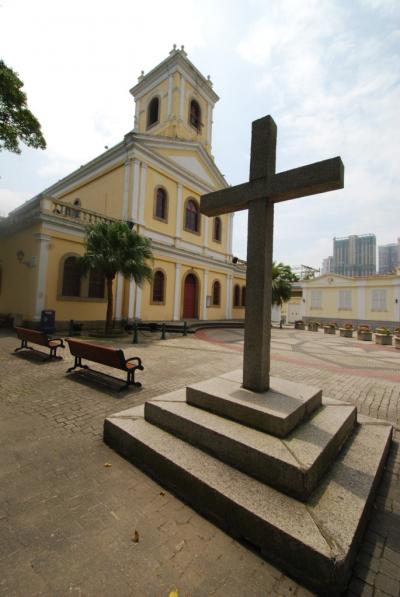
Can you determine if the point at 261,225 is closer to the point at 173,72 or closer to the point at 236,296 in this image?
the point at 236,296

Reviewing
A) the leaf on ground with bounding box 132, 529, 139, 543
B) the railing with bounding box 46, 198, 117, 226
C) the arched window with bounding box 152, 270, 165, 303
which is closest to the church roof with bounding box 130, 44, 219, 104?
the railing with bounding box 46, 198, 117, 226

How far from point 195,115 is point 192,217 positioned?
9176 mm

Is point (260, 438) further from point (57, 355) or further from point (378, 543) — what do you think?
point (57, 355)

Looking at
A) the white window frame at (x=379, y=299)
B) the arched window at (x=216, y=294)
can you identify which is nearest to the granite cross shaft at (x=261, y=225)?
the arched window at (x=216, y=294)

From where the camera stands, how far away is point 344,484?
2143 millimetres

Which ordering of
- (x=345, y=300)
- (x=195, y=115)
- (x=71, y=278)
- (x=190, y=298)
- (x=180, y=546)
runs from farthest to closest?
(x=345, y=300), (x=195, y=115), (x=190, y=298), (x=71, y=278), (x=180, y=546)

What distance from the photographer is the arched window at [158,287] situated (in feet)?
53.2

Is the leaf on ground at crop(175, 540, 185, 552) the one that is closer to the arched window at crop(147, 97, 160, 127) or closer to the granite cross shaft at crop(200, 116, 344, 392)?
the granite cross shaft at crop(200, 116, 344, 392)

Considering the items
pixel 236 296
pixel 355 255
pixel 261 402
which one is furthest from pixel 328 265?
pixel 261 402

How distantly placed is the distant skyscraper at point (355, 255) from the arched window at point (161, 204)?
85067 millimetres

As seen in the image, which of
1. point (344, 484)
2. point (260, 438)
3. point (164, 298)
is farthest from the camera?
point (164, 298)

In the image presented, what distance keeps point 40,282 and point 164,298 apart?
7115 mm

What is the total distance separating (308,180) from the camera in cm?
296

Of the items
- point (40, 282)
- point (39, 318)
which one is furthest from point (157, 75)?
point (39, 318)
